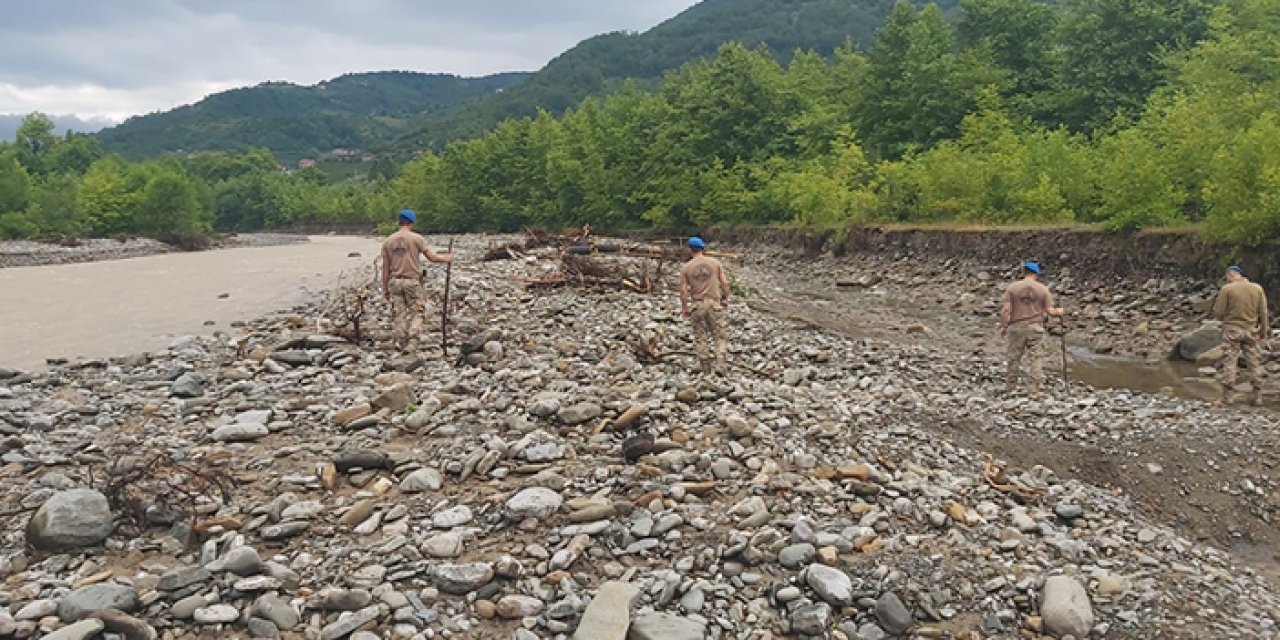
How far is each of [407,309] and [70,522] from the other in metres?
6.81

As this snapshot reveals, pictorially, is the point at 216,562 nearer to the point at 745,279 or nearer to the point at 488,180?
the point at 745,279

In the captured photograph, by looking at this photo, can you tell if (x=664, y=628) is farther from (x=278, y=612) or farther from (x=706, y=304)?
(x=706, y=304)

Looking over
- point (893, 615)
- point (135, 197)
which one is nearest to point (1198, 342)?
point (893, 615)

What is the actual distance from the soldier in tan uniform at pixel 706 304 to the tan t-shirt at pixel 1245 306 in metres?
7.58

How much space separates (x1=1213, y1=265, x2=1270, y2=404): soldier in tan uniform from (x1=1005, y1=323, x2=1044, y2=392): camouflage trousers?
2.56m

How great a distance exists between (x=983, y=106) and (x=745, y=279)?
618 inches

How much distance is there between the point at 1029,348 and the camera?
12445mm

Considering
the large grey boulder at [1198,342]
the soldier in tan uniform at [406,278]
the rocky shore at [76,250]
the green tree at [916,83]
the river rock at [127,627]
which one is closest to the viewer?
the river rock at [127,627]

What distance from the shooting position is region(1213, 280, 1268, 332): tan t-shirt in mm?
11930

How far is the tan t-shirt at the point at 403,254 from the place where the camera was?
12.6 m

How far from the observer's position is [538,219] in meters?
68.5

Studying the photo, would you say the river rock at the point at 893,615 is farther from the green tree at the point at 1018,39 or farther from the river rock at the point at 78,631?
the green tree at the point at 1018,39

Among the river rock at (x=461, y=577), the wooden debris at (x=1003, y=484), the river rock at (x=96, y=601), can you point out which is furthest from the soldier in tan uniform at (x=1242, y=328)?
the river rock at (x=96, y=601)

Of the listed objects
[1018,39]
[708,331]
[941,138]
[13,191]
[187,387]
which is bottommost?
[187,387]
